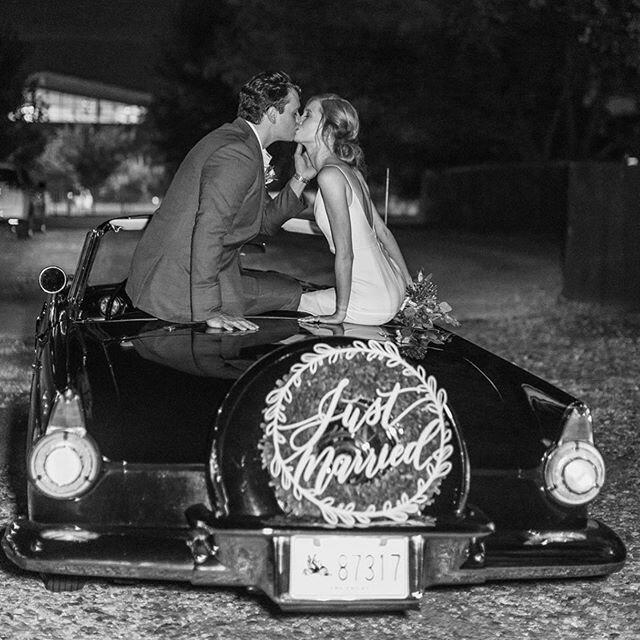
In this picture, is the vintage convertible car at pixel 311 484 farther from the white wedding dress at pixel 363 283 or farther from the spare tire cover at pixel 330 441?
the white wedding dress at pixel 363 283

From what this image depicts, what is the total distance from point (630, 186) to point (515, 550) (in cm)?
1092

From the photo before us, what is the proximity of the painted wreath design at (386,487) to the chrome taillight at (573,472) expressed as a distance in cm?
45

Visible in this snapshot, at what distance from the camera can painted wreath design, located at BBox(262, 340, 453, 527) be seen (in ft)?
12.2

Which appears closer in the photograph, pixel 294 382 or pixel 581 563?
pixel 294 382

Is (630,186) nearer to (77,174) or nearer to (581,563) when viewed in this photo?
(581,563)

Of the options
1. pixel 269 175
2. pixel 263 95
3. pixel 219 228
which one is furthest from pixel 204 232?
pixel 269 175

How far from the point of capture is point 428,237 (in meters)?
26.1

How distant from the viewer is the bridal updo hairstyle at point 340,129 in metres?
5.24

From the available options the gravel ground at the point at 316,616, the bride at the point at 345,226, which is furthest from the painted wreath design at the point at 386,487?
the bride at the point at 345,226

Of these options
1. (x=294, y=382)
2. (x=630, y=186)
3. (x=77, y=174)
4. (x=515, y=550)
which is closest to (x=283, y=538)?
(x=294, y=382)

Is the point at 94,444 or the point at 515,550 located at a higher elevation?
the point at 94,444

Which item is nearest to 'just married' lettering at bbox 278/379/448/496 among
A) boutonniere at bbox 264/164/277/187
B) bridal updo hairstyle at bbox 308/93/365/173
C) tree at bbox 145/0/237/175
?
bridal updo hairstyle at bbox 308/93/365/173

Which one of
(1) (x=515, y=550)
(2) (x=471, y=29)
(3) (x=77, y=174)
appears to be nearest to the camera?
(1) (x=515, y=550)

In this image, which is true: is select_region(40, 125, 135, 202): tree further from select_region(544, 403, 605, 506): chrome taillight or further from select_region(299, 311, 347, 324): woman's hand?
select_region(544, 403, 605, 506): chrome taillight
